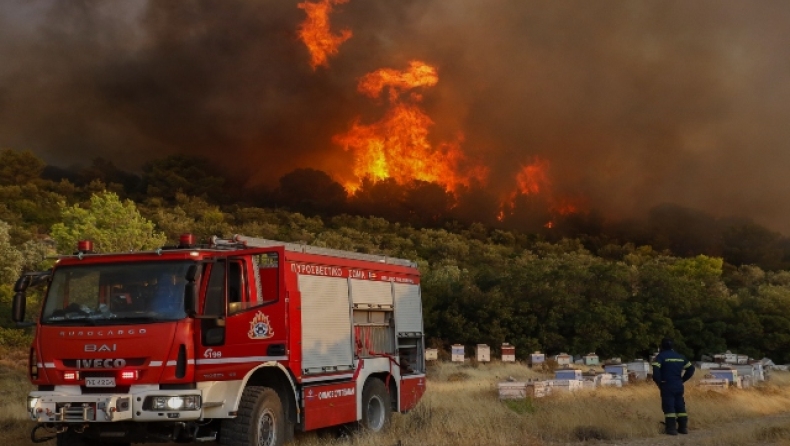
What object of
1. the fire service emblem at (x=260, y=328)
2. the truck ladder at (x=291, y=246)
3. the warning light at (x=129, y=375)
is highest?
the truck ladder at (x=291, y=246)

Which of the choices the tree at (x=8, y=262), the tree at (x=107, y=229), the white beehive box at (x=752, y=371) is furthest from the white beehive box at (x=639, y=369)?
the tree at (x=8, y=262)

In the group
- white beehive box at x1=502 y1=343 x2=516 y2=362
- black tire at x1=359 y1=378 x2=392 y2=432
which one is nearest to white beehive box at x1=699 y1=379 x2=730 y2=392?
black tire at x1=359 y1=378 x2=392 y2=432

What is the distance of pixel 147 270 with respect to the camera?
13.9 metres

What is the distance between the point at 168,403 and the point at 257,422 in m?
1.57

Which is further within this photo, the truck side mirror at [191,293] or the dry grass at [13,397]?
the dry grass at [13,397]

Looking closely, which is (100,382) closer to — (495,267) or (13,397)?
(13,397)

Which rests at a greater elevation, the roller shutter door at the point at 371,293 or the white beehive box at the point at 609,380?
the roller shutter door at the point at 371,293

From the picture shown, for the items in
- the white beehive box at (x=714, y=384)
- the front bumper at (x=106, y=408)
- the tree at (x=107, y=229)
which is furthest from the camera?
the tree at (x=107, y=229)

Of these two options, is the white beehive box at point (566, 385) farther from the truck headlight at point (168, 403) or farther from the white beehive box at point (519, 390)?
the truck headlight at point (168, 403)

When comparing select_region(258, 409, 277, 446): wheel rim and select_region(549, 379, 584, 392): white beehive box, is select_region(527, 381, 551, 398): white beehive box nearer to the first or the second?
select_region(549, 379, 584, 392): white beehive box

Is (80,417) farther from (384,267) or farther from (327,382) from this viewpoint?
(384,267)

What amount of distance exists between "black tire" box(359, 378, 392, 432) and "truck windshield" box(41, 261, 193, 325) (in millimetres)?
5532

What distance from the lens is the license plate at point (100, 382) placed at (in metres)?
13.4

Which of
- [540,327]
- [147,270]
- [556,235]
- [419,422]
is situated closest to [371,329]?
[419,422]
